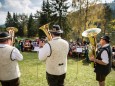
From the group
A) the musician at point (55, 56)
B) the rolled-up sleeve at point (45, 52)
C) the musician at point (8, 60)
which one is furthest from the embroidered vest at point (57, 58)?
the musician at point (8, 60)

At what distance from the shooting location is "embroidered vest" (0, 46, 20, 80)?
182 inches

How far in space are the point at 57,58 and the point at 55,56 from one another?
7cm

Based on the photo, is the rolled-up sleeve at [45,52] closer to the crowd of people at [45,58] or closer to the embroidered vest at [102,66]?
the crowd of people at [45,58]

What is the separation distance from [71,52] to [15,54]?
1490 cm

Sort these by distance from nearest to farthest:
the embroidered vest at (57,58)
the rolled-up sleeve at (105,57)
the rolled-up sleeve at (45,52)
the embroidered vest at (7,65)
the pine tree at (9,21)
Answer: the embroidered vest at (7,65)
the rolled-up sleeve at (45,52)
the embroidered vest at (57,58)
the rolled-up sleeve at (105,57)
the pine tree at (9,21)

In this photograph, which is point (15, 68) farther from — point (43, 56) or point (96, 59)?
point (96, 59)

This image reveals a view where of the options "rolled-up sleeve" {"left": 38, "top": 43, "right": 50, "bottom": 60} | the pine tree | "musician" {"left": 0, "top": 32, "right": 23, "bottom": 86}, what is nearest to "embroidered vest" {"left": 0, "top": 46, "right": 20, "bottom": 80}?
"musician" {"left": 0, "top": 32, "right": 23, "bottom": 86}

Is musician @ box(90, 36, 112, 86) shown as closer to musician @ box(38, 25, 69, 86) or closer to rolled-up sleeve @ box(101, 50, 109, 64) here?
rolled-up sleeve @ box(101, 50, 109, 64)

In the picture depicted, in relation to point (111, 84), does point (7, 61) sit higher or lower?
higher

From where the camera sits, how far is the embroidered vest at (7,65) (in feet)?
15.2

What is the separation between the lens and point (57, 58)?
4.93 m

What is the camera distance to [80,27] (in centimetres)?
3161

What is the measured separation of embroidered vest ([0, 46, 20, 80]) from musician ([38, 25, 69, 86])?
60 cm

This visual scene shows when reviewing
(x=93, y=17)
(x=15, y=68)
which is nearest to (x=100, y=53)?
(x=15, y=68)
